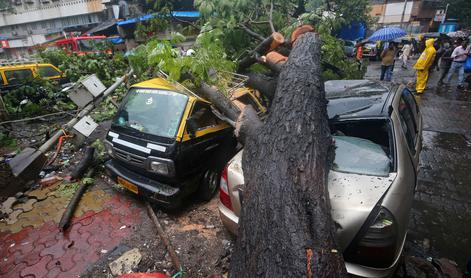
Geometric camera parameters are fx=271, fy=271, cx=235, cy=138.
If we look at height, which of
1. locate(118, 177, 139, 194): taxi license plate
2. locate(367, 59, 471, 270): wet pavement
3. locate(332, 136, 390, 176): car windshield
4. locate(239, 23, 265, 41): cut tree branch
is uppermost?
locate(239, 23, 265, 41): cut tree branch

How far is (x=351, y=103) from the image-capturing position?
11.8 ft

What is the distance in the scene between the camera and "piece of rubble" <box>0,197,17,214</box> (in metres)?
4.21

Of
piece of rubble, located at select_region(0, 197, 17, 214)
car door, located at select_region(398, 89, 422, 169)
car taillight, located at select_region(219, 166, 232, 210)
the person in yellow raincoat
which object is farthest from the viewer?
the person in yellow raincoat

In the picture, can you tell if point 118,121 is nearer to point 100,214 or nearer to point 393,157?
point 100,214

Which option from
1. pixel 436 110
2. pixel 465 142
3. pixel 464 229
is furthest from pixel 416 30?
pixel 464 229

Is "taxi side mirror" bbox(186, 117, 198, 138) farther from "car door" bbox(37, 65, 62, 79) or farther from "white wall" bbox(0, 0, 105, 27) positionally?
"white wall" bbox(0, 0, 105, 27)

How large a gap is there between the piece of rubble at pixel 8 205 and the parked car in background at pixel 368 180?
11.8 feet

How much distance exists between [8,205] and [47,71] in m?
8.51

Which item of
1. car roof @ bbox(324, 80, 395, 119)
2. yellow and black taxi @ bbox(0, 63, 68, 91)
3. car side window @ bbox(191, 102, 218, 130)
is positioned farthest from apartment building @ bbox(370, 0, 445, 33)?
car side window @ bbox(191, 102, 218, 130)

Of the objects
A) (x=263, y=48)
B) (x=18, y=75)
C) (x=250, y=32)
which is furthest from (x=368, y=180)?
(x=18, y=75)

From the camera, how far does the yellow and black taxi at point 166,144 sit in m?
3.71

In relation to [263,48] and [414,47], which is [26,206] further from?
[414,47]

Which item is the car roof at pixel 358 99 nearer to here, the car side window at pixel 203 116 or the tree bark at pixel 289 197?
the tree bark at pixel 289 197

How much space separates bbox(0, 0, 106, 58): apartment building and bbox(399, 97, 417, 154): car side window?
112 feet
